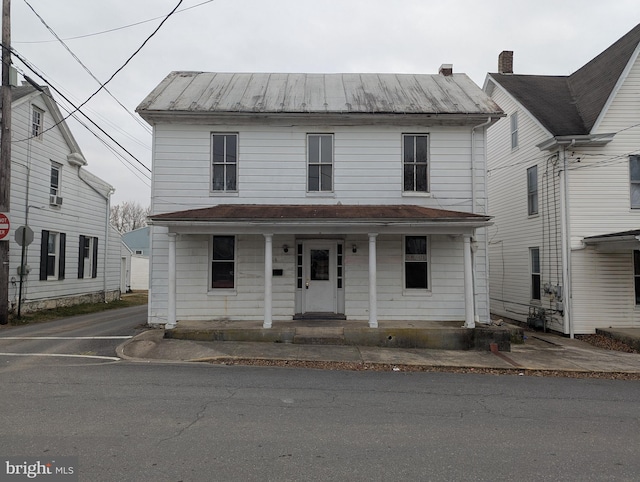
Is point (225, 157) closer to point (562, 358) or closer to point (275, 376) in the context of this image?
point (275, 376)

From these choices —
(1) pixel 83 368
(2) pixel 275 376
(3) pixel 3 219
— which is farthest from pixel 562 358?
(3) pixel 3 219

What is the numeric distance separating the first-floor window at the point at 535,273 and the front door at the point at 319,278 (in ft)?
23.6

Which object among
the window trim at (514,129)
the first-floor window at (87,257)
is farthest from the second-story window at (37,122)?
the window trim at (514,129)

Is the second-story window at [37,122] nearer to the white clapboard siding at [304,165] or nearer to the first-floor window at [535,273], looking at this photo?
the white clapboard siding at [304,165]

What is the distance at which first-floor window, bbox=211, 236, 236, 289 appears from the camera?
457 inches

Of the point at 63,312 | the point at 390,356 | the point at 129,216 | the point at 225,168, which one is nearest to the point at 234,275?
the point at 225,168

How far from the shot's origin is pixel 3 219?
12.0m

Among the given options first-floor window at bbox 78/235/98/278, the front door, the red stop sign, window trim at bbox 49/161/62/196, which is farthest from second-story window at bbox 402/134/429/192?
first-floor window at bbox 78/235/98/278

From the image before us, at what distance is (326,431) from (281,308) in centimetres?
701

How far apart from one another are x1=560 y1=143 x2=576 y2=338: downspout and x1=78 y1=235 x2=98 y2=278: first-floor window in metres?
19.4

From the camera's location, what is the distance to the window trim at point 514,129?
1509 centimetres

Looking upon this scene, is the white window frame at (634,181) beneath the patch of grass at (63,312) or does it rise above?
above

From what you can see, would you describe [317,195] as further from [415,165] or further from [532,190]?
[532,190]

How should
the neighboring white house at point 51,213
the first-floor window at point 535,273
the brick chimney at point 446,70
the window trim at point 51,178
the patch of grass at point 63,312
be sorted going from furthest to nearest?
the window trim at point 51,178 → the brick chimney at point 446,70 → the neighboring white house at point 51,213 → the first-floor window at point 535,273 → the patch of grass at point 63,312
